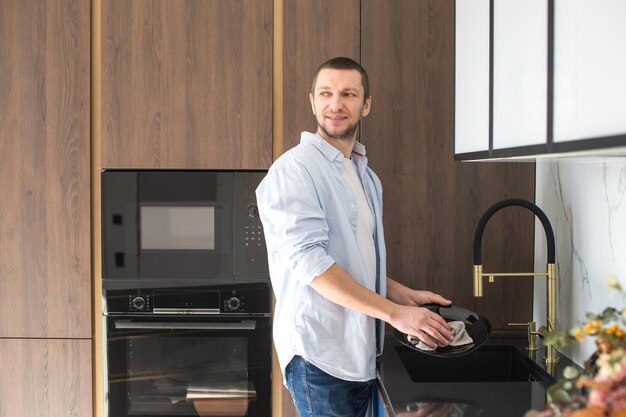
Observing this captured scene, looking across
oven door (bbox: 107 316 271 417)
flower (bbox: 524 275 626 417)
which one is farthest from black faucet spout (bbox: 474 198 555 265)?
flower (bbox: 524 275 626 417)

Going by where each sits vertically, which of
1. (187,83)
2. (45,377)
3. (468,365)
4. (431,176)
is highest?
(187,83)

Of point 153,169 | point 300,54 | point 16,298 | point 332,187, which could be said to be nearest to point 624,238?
point 332,187

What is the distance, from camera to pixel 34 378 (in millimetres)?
2580

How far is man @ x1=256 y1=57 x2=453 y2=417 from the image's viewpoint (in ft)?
6.13

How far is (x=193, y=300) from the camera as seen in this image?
8.34 ft

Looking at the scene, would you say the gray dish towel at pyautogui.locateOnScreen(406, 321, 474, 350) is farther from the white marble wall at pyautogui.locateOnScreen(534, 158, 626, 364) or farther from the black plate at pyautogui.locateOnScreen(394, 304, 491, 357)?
the white marble wall at pyautogui.locateOnScreen(534, 158, 626, 364)

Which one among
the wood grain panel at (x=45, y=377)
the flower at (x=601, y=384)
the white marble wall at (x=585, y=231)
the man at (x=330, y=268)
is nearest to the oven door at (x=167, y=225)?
the wood grain panel at (x=45, y=377)

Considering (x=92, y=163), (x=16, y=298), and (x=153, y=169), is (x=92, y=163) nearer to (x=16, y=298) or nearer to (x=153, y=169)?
(x=153, y=169)

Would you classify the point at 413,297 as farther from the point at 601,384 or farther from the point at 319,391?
the point at 601,384

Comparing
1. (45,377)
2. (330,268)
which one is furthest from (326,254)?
(45,377)

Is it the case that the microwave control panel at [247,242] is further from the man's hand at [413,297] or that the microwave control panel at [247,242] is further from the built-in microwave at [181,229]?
the man's hand at [413,297]

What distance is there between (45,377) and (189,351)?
51 centimetres

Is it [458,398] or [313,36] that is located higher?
[313,36]

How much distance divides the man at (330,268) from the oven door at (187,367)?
0.55m
